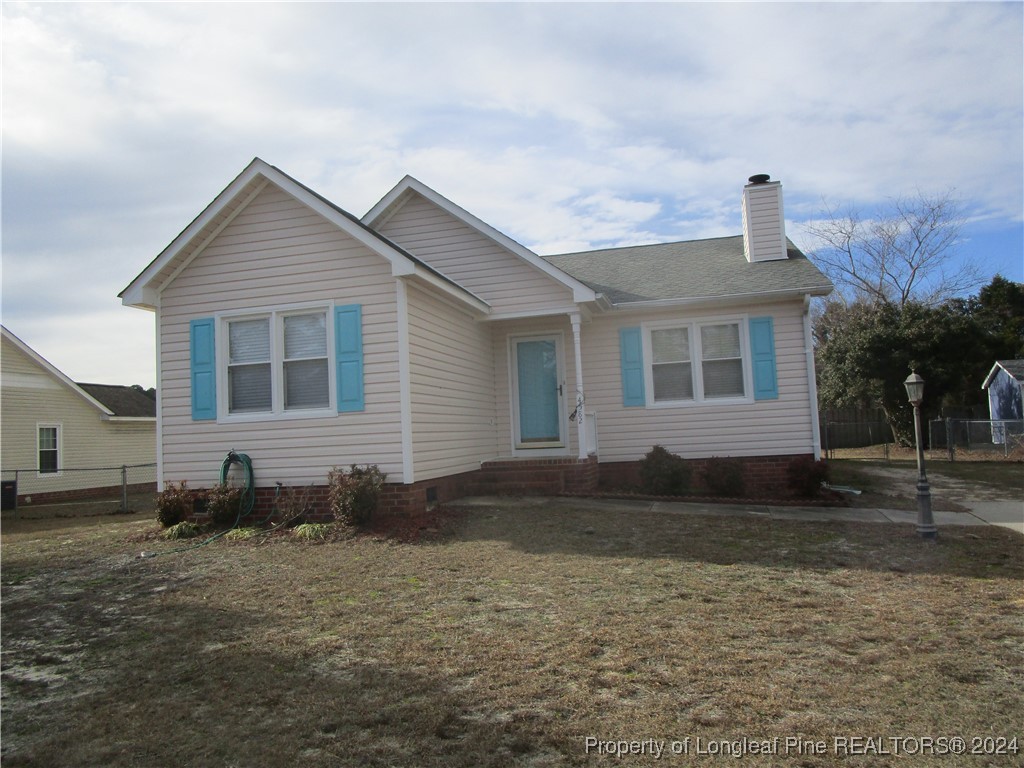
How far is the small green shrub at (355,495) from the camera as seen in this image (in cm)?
940

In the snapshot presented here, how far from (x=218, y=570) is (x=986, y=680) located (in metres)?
6.85

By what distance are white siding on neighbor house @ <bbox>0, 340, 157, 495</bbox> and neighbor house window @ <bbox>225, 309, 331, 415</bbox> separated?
11.8m

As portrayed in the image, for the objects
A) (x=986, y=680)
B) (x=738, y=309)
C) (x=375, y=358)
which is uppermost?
(x=738, y=309)

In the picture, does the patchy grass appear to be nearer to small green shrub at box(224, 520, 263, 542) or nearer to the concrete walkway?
small green shrub at box(224, 520, 263, 542)

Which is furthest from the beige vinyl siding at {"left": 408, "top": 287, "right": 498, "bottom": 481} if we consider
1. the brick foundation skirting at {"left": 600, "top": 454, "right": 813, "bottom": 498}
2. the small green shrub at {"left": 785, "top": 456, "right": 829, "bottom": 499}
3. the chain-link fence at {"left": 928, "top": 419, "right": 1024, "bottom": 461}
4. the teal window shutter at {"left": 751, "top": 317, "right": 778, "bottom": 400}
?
the chain-link fence at {"left": 928, "top": 419, "right": 1024, "bottom": 461}

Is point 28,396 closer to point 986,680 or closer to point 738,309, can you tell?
point 738,309

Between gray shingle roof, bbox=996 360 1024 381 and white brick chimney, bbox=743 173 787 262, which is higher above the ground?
white brick chimney, bbox=743 173 787 262

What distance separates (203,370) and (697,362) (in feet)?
27.8

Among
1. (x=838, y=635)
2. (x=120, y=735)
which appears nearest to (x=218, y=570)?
(x=120, y=735)

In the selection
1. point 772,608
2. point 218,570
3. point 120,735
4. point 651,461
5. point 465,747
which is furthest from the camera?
point 651,461

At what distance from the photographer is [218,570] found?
25.3 ft

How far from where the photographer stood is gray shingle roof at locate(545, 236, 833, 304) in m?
13.1

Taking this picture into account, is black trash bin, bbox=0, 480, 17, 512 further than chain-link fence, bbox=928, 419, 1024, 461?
No

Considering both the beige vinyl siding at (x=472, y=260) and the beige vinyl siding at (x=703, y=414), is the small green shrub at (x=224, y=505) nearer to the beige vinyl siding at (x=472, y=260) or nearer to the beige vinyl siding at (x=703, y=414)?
the beige vinyl siding at (x=472, y=260)
